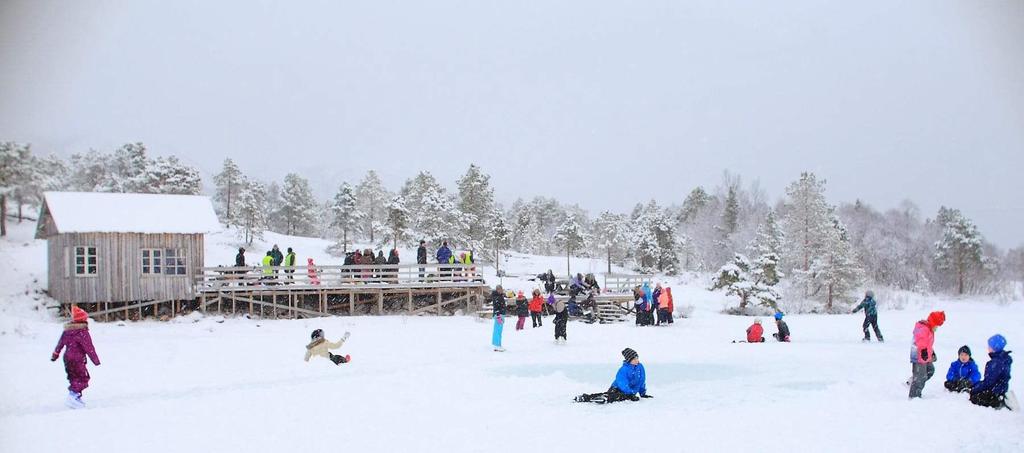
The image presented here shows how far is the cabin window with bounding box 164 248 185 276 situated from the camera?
2598 cm

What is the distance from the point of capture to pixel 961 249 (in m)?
57.7

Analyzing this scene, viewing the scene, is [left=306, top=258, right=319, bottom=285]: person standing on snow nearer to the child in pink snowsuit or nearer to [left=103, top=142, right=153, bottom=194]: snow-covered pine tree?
the child in pink snowsuit

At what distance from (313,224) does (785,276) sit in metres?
62.5

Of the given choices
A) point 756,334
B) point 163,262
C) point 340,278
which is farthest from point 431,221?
point 756,334

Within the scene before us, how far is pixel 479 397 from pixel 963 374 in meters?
8.50

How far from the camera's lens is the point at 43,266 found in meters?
31.5

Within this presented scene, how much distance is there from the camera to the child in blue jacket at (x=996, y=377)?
1050 centimetres

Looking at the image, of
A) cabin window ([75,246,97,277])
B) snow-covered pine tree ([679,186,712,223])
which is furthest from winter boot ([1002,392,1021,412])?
snow-covered pine tree ([679,186,712,223])

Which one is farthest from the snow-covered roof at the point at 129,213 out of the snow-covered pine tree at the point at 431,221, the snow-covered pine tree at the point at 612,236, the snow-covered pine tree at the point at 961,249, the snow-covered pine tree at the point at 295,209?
the snow-covered pine tree at the point at 961,249

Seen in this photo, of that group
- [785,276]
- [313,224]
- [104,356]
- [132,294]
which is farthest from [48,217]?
[313,224]

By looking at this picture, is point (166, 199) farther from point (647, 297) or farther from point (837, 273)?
point (837, 273)

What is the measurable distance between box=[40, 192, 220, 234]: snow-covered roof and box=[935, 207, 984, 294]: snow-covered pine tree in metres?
58.8

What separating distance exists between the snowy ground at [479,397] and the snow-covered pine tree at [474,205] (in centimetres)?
3249

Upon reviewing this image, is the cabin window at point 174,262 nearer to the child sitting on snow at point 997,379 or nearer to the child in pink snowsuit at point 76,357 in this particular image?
the child in pink snowsuit at point 76,357
